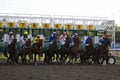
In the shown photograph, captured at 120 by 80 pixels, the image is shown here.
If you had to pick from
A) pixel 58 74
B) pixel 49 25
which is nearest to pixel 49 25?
pixel 49 25

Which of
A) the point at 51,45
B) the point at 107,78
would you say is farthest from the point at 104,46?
the point at 107,78

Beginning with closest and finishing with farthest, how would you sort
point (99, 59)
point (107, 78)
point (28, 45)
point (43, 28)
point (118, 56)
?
1. point (107, 78)
2. point (28, 45)
3. point (99, 59)
4. point (43, 28)
5. point (118, 56)

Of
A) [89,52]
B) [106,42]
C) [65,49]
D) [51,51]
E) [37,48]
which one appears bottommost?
[89,52]

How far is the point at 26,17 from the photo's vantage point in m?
31.4

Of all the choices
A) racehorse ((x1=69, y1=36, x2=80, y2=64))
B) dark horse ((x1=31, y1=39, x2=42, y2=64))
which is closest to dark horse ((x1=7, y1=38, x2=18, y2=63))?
dark horse ((x1=31, y1=39, x2=42, y2=64))

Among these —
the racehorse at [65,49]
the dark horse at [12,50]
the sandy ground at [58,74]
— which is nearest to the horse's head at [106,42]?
the racehorse at [65,49]

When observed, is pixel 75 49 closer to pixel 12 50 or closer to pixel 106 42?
pixel 106 42

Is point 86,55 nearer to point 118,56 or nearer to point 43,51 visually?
point 43,51

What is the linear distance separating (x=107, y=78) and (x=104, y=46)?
A: 12.6 m

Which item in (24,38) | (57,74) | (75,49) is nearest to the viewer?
(57,74)

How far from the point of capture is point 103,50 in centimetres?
2766

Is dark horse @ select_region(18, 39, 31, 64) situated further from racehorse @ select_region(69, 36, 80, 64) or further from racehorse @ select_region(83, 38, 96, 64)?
racehorse @ select_region(83, 38, 96, 64)

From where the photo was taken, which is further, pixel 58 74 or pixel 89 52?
pixel 89 52

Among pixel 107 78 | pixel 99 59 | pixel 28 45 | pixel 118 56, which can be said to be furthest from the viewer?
pixel 118 56
